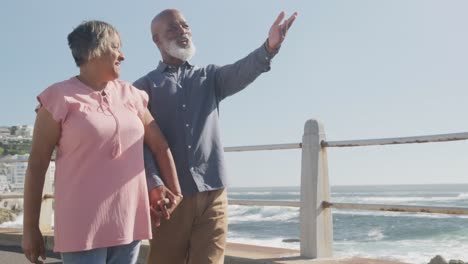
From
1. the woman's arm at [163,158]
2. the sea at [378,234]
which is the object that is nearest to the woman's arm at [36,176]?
the woman's arm at [163,158]

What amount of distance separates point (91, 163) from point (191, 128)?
72cm

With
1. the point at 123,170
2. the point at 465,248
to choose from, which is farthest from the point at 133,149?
the point at 465,248

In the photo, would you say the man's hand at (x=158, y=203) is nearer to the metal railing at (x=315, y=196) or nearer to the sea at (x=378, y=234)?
the metal railing at (x=315, y=196)

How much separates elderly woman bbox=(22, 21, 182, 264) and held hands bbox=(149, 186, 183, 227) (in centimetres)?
15

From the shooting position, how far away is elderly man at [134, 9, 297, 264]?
2477mm

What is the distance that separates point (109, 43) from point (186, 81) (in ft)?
2.20

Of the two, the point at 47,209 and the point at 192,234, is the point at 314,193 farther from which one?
the point at 47,209

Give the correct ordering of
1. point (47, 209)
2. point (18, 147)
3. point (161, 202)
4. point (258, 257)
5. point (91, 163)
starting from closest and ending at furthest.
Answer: point (91, 163) → point (161, 202) → point (258, 257) → point (47, 209) → point (18, 147)

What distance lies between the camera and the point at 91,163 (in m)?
1.87

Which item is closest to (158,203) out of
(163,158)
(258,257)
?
(163,158)

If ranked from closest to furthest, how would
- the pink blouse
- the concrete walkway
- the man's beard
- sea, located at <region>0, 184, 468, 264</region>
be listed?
the pink blouse, the man's beard, the concrete walkway, sea, located at <region>0, 184, 468, 264</region>

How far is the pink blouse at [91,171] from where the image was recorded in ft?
6.09

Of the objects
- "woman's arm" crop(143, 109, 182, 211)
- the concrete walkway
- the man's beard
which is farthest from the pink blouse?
the concrete walkway

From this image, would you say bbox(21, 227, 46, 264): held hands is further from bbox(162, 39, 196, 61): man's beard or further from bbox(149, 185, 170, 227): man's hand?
bbox(162, 39, 196, 61): man's beard
